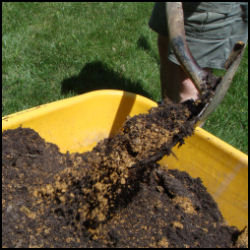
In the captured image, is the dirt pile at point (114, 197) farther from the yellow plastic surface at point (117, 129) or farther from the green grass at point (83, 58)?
the green grass at point (83, 58)

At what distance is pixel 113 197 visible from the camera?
156 cm

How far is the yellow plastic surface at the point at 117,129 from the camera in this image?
1607 mm

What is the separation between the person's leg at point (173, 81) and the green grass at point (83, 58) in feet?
1.04

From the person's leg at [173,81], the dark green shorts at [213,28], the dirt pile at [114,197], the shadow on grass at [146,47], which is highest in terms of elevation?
the dark green shorts at [213,28]

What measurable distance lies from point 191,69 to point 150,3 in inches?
91.9

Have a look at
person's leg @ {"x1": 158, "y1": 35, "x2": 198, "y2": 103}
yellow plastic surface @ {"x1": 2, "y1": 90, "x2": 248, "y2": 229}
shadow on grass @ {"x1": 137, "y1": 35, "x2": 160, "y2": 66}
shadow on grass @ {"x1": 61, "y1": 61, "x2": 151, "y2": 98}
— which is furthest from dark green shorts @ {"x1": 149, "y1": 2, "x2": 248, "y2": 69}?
shadow on grass @ {"x1": 137, "y1": 35, "x2": 160, "y2": 66}

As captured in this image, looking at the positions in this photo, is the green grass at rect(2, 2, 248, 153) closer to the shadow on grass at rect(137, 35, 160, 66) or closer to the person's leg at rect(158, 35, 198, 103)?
the shadow on grass at rect(137, 35, 160, 66)

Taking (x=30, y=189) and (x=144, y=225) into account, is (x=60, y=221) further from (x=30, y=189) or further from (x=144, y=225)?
(x=144, y=225)

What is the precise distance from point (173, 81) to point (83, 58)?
898mm

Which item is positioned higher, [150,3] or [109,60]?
[150,3]

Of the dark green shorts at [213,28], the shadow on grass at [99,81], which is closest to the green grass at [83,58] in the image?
the shadow on grass at [99,81]

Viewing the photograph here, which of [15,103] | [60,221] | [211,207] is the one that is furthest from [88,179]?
[15,103]

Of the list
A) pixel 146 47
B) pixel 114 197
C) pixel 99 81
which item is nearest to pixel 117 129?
pixel 114 197

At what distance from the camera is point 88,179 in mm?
1603
